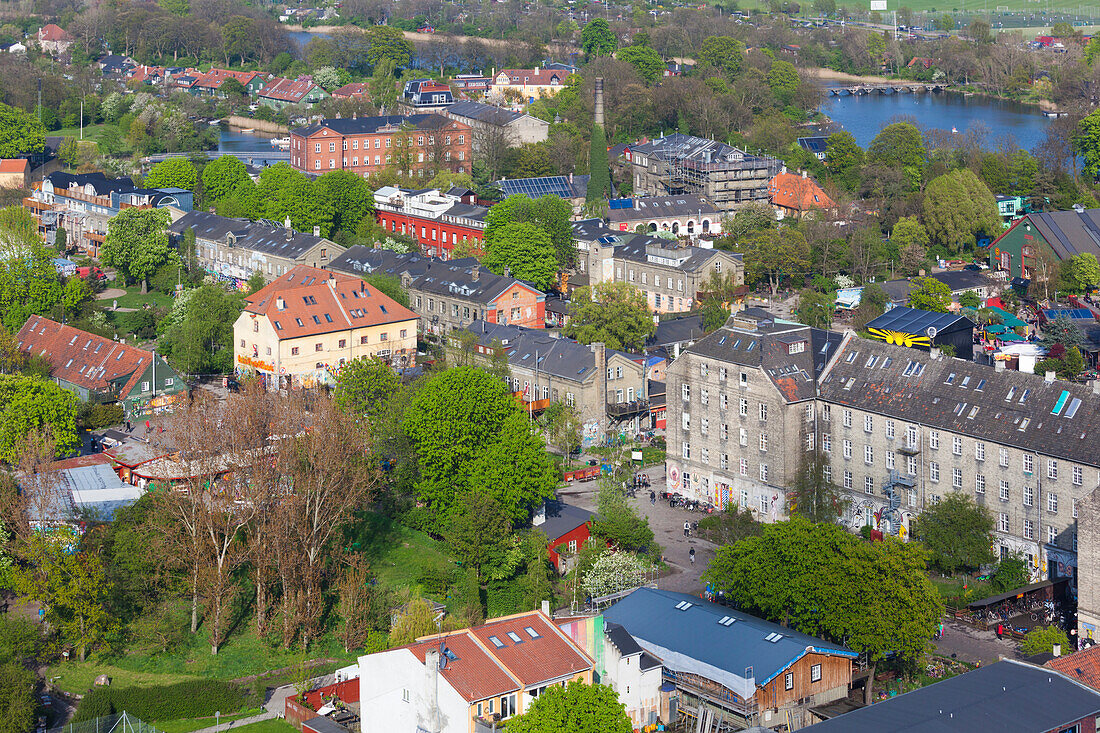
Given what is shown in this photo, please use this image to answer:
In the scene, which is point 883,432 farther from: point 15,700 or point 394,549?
point 15,700

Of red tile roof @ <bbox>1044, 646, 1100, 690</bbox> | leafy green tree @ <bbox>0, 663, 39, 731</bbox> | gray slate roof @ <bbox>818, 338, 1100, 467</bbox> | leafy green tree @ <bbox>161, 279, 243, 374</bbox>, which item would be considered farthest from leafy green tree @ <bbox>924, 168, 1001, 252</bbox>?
leafy green tree @ <bbox>0, 663, 39, 731</bbox>

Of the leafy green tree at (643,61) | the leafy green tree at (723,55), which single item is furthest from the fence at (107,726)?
the leafy green tree at (723,55)

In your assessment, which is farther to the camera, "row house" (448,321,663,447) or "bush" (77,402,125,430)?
"bush" (77,402,125,430)

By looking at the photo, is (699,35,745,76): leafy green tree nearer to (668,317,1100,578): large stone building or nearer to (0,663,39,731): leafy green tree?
(668,317,1100,578): large stone building

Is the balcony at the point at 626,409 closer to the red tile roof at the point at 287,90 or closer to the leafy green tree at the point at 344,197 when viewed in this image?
the leafy green tree at the point at 344,197

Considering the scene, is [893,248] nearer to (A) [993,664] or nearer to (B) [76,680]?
(A) [993,664]

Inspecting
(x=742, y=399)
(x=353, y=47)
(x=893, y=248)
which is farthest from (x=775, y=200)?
(x=353, y=47)

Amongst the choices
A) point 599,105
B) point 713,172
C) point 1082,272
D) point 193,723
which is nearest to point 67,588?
point 193,723
